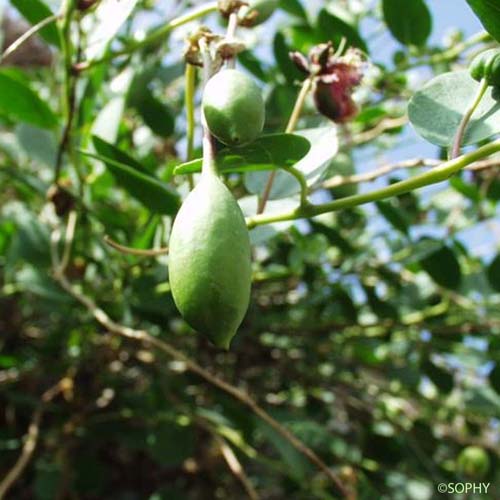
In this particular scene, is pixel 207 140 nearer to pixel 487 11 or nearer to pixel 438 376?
pixel 487 11

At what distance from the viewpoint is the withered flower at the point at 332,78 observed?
52 cm

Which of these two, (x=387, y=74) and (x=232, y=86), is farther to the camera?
(x=387, y=74)

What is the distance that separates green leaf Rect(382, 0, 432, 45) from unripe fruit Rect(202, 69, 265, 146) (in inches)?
17.8

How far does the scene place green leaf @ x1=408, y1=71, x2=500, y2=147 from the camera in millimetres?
409

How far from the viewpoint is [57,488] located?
0.91 metres

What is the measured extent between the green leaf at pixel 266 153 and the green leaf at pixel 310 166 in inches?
0.8

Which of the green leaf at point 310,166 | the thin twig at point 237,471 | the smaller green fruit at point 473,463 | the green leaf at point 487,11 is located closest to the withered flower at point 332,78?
the green leaf at point 310,166

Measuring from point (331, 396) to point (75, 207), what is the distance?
71 cm

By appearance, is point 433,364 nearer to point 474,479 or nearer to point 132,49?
point 474,479

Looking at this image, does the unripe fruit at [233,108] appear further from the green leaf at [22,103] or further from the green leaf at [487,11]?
the green leaf at [22,103]

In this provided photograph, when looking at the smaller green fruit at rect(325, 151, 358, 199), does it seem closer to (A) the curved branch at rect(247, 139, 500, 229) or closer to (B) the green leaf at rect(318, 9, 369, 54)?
(B) the green leaf at rect(318, 9, 369, 54)

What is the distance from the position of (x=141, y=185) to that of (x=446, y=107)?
8.6 inches

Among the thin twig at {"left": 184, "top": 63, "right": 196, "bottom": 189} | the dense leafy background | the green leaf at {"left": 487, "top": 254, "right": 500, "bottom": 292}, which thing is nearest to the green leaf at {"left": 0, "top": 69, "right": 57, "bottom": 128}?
the dense leafy background

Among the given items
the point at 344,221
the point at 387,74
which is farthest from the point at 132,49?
the point at 344,221
